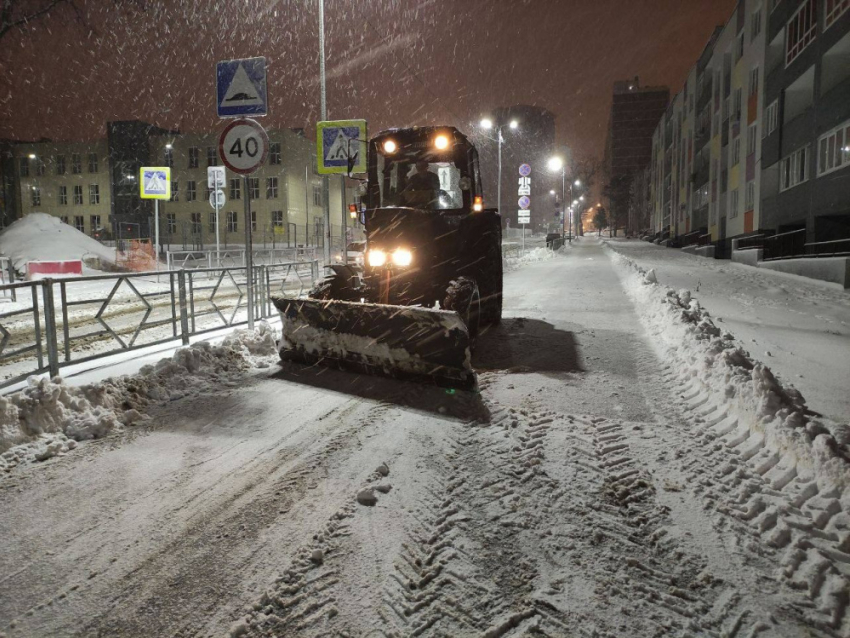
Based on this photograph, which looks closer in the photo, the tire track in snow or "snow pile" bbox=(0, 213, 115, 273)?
the tire track in snow

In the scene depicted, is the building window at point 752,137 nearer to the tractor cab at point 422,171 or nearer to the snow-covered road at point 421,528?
the tractor cab at point 422,171

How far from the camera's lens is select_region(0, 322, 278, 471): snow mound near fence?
14.4 ft

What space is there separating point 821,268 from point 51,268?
2639 centimetres

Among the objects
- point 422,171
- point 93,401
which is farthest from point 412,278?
point 93,401

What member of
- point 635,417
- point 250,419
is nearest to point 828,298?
point 635,417

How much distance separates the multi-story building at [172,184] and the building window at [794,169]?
3863 cm

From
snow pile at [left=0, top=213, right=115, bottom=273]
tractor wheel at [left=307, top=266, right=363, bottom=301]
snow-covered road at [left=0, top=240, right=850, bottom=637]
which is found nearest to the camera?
snow-covered road at [left=0, top=240, right=850, bottom=637]

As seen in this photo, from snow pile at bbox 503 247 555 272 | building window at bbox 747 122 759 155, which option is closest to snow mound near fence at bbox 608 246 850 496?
snow pile at bbox 503 247 555 272

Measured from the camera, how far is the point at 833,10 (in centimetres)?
1897

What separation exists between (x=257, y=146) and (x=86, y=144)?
65829 mm

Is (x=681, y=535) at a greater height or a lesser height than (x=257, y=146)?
lesser

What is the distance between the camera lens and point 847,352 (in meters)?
7.16

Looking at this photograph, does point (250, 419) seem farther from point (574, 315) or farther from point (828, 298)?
point (828, 298)

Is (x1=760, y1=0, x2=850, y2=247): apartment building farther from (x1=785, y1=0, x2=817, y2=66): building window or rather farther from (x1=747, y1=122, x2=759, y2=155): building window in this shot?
(x1=747, y1=122, x2=759, y2=155): building window
